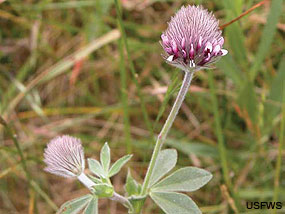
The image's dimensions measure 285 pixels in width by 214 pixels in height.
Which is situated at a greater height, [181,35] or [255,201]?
[181,35]

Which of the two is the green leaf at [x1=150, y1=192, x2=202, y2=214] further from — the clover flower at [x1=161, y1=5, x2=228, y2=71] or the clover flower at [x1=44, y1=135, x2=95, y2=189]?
the clover flower at [x1=161, y1=5, x2=228, y2=71]

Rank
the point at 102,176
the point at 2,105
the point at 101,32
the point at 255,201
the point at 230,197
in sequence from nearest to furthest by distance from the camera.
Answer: the point at 102,176 < the point at 230,197 < the point at 255,201 < the point at 2,105 < the point at 101,32

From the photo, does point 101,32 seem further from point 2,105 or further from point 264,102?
point 264,102

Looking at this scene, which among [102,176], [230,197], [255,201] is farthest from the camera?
[255,201]

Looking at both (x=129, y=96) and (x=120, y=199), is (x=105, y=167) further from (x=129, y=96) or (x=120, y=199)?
(x=129, y=96)

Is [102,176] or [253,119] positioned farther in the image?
[253,119]

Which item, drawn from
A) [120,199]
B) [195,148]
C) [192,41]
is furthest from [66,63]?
[192,41]

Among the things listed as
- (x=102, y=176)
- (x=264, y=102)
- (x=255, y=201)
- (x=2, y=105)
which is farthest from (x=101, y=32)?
(x=102, y=176)
